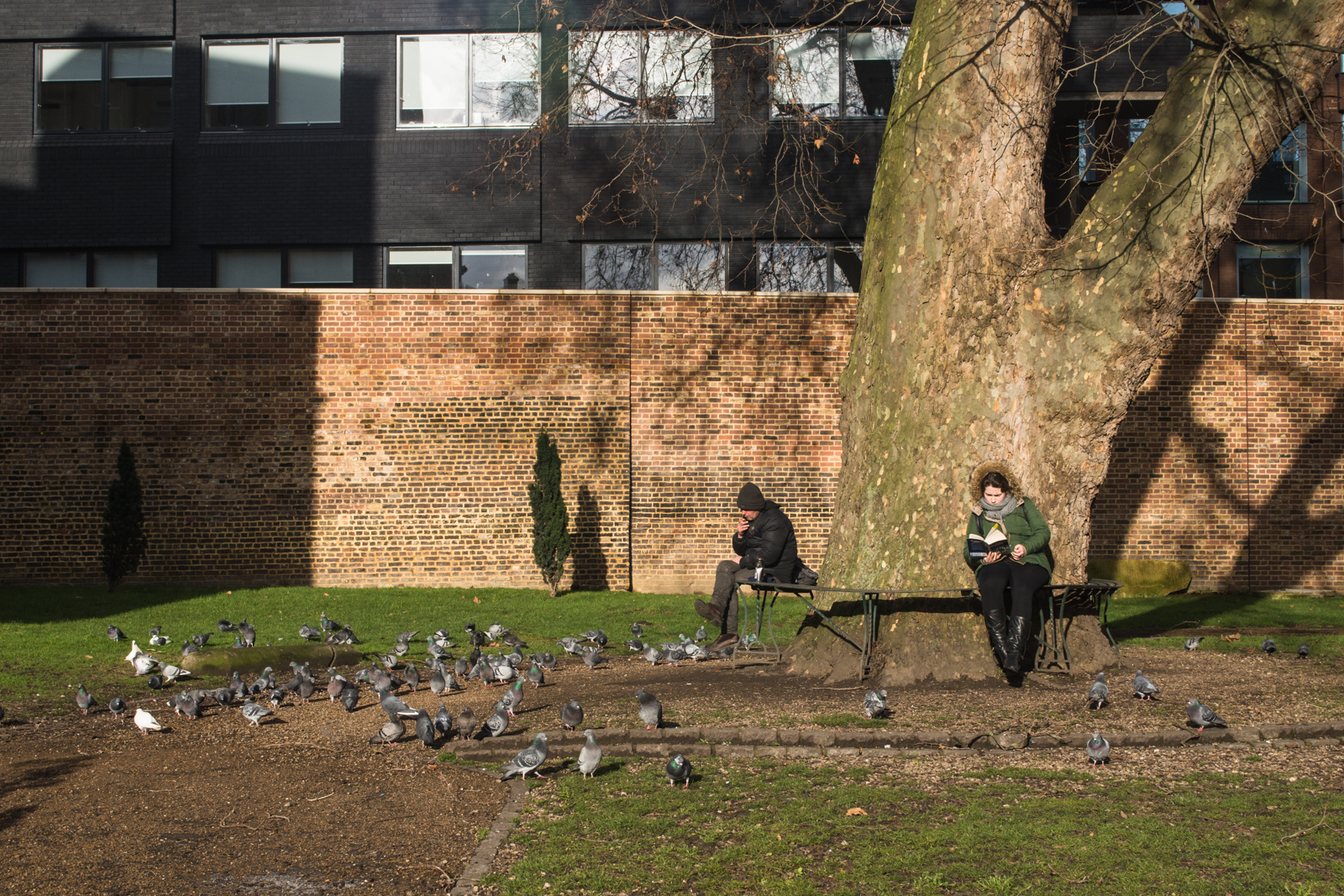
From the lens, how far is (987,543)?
24.3ft

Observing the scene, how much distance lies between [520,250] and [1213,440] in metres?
12.2

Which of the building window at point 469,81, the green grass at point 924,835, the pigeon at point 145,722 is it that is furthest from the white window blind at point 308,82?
the green grass at point 924,835

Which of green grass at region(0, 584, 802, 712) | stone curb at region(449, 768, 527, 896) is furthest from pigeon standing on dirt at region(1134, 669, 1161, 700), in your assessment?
green grass at region(0, 584, 802, 712)

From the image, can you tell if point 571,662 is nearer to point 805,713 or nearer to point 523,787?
point 805,713

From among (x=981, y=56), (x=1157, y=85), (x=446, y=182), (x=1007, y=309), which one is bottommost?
(x=1007, y=309)

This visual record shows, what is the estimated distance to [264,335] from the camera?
16.3 metres

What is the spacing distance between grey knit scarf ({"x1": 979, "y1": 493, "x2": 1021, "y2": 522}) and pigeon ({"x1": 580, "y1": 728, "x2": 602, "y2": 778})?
11.1 ft

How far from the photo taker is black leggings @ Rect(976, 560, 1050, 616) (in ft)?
23.9

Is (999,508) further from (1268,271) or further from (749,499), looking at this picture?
(1268,271)

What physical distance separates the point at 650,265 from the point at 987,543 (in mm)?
12571

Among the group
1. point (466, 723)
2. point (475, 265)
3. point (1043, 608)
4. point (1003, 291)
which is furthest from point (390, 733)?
point (475, 265)

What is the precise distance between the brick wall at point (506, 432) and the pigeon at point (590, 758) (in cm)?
1047

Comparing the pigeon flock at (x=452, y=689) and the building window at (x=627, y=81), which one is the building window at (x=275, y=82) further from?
the pigeon flock at (x=452, y=689)

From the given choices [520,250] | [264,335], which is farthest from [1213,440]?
[264,335]
